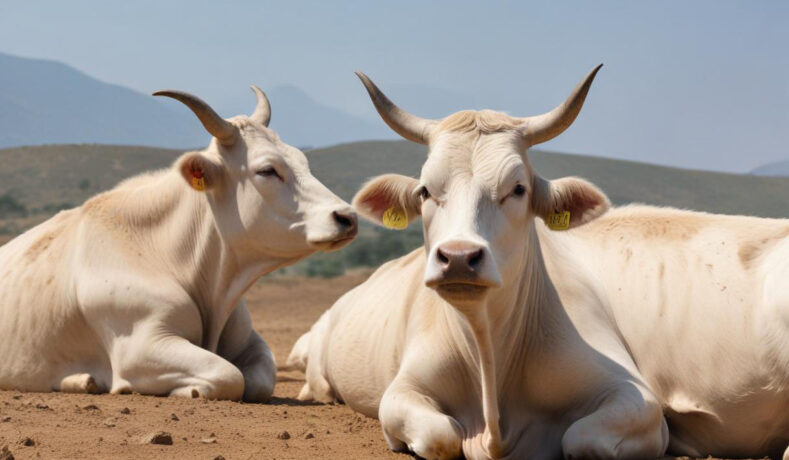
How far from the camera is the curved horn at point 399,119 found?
240 inches

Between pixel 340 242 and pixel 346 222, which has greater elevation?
pixel 346 222

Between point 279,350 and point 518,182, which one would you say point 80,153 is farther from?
point 518,182

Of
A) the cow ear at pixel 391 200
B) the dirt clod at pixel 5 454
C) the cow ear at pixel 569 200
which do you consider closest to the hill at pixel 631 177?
the cow ear at pixel 391 200

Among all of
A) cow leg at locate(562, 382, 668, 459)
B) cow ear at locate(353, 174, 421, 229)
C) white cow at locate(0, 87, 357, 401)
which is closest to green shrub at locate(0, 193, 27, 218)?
white cow at locate(0, 87, 357, 401)

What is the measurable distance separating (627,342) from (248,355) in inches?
142

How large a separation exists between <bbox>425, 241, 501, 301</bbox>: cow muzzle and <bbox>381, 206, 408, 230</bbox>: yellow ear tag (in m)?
1.14

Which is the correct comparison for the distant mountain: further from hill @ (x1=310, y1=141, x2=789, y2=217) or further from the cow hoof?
the cow hoof

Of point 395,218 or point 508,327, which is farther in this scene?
point 395,218

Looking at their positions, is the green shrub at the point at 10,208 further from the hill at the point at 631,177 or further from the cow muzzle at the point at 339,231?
the cow muzzle at the point at 339,231

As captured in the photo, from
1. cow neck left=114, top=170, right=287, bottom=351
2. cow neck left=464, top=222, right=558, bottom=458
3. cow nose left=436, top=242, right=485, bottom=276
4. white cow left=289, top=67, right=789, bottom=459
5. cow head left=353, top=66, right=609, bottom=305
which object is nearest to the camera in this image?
Result: cow nose left=436, top=242, right=485, bottom=276

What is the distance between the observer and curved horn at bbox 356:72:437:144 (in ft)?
20.0

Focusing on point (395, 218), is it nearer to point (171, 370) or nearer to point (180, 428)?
point (180, 428)

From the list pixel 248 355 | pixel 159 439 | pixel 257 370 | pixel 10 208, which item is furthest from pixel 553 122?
pixel 10 208

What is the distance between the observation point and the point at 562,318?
6.27 m
